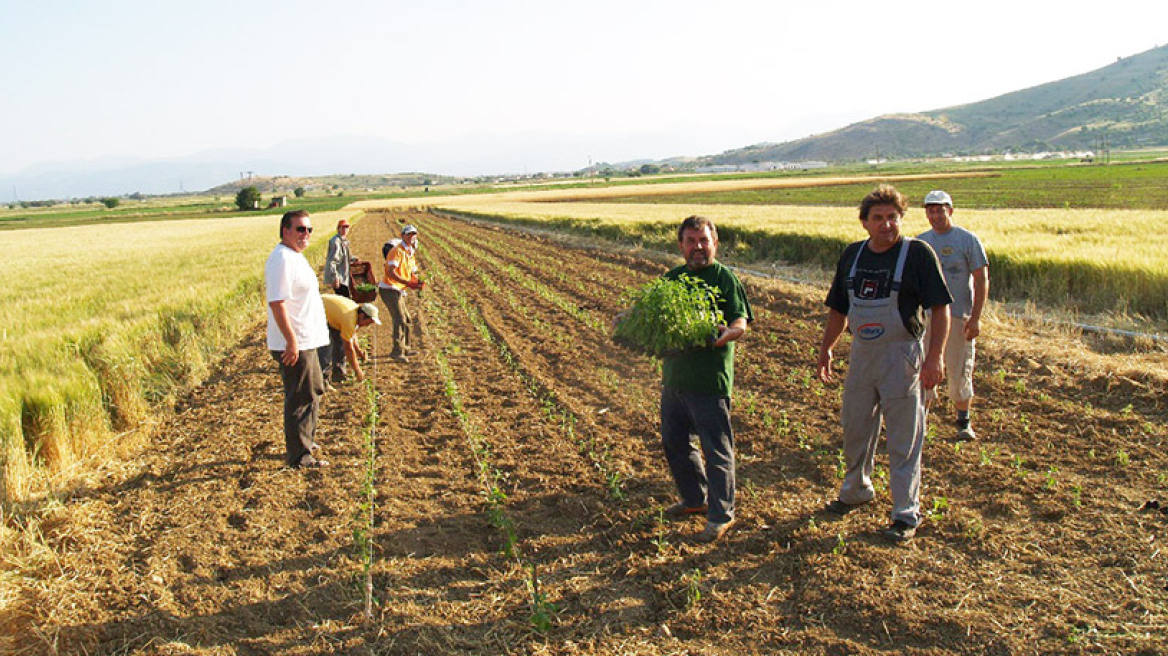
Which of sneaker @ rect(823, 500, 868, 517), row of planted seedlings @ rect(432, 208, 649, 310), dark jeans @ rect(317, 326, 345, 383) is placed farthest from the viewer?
row of planted seedlings @ rect(432, 208, 649, 310)

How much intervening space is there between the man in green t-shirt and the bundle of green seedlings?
0.24 feet

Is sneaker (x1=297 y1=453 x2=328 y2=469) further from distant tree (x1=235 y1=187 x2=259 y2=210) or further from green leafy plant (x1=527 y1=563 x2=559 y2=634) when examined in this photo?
distant tree (x1=235 y1=187 x2=259 y2=210)

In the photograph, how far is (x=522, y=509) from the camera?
5.25 m

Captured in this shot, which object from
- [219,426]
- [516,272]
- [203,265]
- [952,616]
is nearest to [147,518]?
[219,426]

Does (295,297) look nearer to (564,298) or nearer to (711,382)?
(711,382)

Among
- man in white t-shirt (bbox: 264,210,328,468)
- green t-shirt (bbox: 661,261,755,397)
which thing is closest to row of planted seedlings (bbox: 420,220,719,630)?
green t-shirt (bbox: 661,261,755,397)

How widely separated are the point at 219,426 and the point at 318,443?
1408 millimetres

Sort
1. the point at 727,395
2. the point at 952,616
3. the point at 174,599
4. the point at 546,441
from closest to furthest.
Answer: the point at 952,616 < the point at 174,599 < the point at 727,395 < the point at 546,441

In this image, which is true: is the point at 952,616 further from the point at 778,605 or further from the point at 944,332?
the point at 944,332

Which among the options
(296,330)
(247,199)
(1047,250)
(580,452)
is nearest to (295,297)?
(296,330)

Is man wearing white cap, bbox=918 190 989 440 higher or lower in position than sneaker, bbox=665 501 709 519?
higher

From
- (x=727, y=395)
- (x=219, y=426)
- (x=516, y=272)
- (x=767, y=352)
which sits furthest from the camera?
(x=516, y=272)

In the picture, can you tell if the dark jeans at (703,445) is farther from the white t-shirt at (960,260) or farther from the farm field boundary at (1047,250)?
the farm field boundary at (1047,250)

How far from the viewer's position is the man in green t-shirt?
4.50 meters
